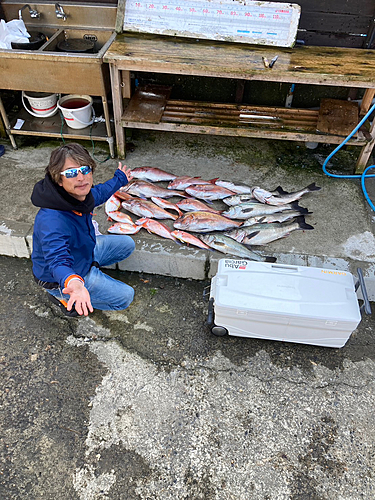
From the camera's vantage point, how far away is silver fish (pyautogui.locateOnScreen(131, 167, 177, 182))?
468cm

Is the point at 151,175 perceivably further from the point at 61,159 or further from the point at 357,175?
the point at 357,175

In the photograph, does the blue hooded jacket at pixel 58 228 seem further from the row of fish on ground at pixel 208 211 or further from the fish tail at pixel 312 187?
the fish tail at pixel 312 187

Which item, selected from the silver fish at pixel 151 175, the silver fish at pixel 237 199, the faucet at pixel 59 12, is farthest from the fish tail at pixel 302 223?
the faucet at pixel 59 12

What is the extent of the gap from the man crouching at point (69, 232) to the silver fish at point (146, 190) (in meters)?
1.02

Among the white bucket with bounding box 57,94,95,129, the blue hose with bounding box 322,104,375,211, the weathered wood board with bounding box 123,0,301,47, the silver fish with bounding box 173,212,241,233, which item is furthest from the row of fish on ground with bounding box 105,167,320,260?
the weathered wood board with bounding box 123,0,301,47

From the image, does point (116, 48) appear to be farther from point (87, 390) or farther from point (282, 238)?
point (87, 390)

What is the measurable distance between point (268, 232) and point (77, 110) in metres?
2.95

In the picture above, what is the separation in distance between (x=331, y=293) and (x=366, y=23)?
3.97m

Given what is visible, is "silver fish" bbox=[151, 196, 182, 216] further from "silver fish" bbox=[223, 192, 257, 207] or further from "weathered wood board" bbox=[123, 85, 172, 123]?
"weathered wood board" bbox=[123, 85, 172, 123]

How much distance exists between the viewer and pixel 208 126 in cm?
472

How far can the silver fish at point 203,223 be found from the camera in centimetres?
406

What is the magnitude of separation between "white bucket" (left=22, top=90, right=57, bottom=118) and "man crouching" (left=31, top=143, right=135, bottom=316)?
239cm

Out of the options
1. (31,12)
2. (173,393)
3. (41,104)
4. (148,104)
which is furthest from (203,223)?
(31,12)

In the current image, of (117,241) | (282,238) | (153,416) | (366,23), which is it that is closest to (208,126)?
(282,238)
